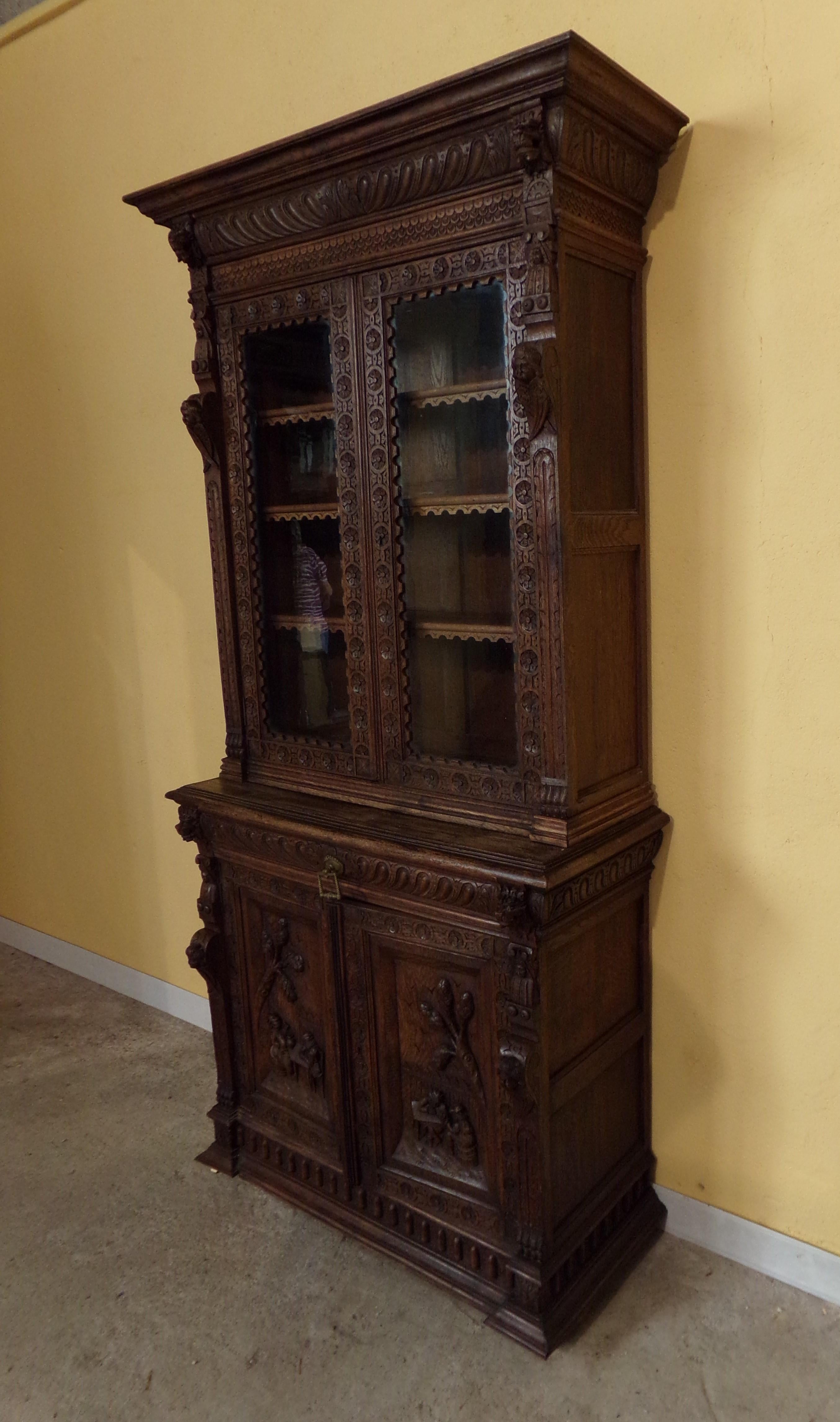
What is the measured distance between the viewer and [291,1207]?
89.7 inches

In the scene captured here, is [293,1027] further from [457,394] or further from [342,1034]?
[457,394]

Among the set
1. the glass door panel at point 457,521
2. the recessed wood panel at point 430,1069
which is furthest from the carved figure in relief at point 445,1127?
the glass door panel at point 457,521

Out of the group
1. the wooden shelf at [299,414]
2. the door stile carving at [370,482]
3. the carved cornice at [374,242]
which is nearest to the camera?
the carved cornice at [374,242]

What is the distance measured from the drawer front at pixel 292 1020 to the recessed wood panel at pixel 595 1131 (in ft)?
1.58

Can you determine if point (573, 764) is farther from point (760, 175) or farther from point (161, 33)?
point (161, 33)

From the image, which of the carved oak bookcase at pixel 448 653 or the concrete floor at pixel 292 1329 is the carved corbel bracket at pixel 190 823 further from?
the concrete floor at pixel 292 1329

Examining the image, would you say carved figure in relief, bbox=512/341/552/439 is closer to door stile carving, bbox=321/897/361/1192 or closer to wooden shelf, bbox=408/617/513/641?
wooden shelf, bbox=408/617/513/641

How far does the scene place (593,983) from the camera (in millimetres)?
1926

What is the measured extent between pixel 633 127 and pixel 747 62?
8.9 inches

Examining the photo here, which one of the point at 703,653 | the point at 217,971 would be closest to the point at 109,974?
the point at 217,971

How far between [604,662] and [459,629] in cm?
27

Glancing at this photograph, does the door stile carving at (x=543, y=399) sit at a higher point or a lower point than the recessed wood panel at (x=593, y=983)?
higher

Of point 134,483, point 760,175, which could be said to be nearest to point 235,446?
point 134,483

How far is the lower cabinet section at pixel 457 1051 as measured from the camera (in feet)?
5.96
